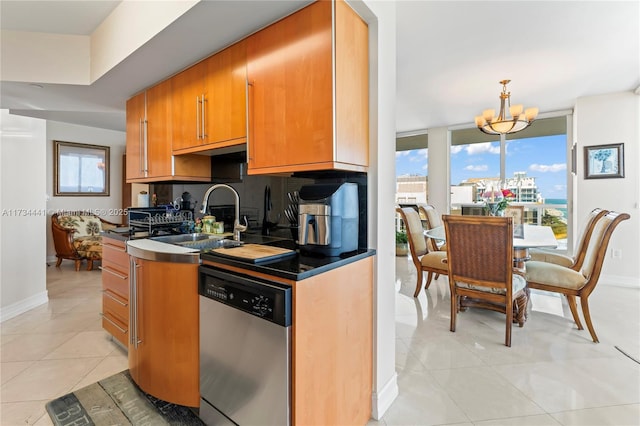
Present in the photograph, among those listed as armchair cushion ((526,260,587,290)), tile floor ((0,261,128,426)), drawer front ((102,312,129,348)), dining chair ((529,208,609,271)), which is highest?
dining chair ((529,208,609,271))

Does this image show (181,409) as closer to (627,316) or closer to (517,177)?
(627,316)

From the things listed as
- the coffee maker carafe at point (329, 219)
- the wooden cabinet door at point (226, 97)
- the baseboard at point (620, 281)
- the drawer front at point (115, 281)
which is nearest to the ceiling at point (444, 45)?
the wooden cabinet door at point (226, 97)

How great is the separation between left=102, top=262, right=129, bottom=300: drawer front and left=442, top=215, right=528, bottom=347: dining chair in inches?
100

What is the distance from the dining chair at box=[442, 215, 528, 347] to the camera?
2344mm

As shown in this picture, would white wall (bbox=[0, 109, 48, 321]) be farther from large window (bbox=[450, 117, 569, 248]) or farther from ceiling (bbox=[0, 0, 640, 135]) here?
large window (bbox=[450, 117, 569, 248])

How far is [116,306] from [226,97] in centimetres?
175

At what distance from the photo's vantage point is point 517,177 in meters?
4.95

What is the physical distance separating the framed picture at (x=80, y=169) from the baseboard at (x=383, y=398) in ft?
20.0

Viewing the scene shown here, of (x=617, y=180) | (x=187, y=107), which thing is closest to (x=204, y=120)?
(x=187, y=107)

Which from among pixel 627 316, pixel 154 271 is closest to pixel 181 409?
pixel 154 271

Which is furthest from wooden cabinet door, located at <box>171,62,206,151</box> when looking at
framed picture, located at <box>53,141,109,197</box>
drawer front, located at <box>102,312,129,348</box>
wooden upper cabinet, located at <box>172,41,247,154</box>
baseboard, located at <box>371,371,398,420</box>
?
framed picture, located at <box>53,141,109,197</box>

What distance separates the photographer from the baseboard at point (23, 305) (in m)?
2.89

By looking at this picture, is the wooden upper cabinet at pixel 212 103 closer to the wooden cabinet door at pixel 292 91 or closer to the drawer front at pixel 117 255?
the wooden cabinet door at pixel 292 91

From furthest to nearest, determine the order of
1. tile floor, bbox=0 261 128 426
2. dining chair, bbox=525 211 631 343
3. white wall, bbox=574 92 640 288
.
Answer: white wall, bbox=574 92 640 288, dining chair, bbox=525 211 631 343, tile floor, bbox=0 261 128 426
